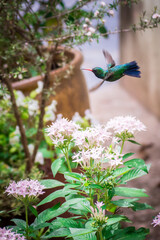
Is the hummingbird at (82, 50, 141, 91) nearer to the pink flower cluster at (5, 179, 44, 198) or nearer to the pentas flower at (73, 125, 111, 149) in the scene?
the pentas flower at (73, 125, 111, 149)

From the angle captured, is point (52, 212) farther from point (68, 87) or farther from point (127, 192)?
point (68, 87)

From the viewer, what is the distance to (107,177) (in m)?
0.82

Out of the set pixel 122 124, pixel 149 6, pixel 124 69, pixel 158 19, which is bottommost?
pixel 122 124

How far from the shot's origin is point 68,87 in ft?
6.06

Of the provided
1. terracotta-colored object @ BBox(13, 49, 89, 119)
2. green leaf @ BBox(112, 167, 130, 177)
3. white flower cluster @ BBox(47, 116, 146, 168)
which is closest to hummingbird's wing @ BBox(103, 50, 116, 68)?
white flower cluster @ BBox(47, 116, 146, 168)

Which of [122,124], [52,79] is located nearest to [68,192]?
[122,124]

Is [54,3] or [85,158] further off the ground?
[54,3]

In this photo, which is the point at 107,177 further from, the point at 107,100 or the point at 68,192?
the point at 107,100

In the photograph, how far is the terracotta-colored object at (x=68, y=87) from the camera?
5.84 ft

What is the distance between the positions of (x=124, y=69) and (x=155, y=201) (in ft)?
4.46

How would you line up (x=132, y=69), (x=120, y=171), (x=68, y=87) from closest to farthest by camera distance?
(x=132, y=69) → (x=120, y=171) → (x=68, y=87)

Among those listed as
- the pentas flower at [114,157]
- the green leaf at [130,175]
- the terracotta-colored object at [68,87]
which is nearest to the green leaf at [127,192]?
the green leaf at [130,175]

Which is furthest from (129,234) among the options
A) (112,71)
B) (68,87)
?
(68,87)

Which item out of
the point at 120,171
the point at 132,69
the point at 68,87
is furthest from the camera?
the point at 68,87
